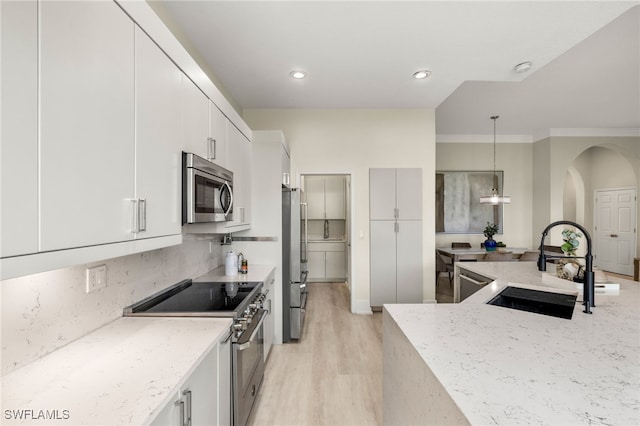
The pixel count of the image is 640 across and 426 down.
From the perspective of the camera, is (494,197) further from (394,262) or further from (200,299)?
→ (200,299)

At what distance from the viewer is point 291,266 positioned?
3271mm

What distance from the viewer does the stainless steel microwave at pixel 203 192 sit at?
5.07ft

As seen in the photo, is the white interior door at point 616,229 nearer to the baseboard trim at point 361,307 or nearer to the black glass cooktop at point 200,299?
the baseboard trim at point 361,307

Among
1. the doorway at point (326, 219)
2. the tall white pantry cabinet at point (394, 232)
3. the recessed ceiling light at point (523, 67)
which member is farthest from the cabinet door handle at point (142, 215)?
the doorway at point (326, 219)

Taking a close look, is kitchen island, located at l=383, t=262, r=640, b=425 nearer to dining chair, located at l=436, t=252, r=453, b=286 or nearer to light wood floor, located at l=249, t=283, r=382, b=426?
light wood floor, located at l=249, t=283, r=382, b=426

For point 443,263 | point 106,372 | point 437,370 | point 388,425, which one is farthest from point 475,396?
point 443,263

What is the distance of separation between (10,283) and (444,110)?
17.0 ft

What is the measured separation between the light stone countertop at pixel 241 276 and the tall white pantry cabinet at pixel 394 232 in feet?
5.92

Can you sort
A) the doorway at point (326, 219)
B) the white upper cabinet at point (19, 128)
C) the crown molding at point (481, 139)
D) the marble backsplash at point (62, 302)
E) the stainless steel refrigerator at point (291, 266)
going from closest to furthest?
the white upper cabinet at point (19, 128) → the marble backsplash at point (62, 302) → the stainless steel refrigerator at point (291, 266) → the doorway at point (326, 219) → the crown molding at point (481, 139)

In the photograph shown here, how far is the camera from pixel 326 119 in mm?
4223

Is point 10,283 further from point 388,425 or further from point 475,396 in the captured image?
point 388,425

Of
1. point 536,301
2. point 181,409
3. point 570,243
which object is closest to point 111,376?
point 181,409

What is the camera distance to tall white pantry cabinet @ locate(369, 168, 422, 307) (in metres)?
4.23

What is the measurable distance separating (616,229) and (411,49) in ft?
23.7
